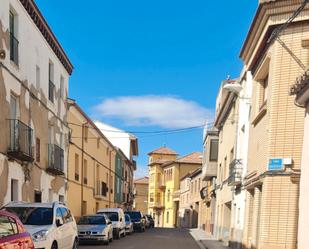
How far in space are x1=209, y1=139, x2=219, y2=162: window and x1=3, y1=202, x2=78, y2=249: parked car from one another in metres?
21.0

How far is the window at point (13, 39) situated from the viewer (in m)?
16.9

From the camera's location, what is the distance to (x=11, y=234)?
8.18 metres

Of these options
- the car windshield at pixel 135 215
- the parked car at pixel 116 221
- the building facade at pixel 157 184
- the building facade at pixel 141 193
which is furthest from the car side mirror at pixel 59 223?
the building facade at pixel 141 193

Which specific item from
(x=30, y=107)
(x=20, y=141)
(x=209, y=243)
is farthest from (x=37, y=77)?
(x=209, y=243)

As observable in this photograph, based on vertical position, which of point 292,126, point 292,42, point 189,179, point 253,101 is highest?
point 292,42

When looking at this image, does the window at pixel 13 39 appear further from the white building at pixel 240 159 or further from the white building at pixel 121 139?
the white building at pixel 121 139

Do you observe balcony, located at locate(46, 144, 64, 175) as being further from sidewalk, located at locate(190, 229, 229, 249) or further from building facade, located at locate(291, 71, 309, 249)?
building facade, located at locate(291, 71, 309, 249)

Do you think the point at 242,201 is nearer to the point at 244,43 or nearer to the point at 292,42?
the point at 244,43

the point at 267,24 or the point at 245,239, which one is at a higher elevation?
the point at 267,24

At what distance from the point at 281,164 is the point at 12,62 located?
9409mm

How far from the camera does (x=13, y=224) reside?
8.49 meters

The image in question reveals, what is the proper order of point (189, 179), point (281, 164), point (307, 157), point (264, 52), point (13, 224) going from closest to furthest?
point (13, 224) < point (307, 157) < point (281, 164) < point (264, 52) < point (189, 179)

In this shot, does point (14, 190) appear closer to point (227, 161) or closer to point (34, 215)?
point (34, 215)

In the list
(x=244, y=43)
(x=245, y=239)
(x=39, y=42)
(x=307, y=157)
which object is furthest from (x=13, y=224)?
(x=39, y=42)
